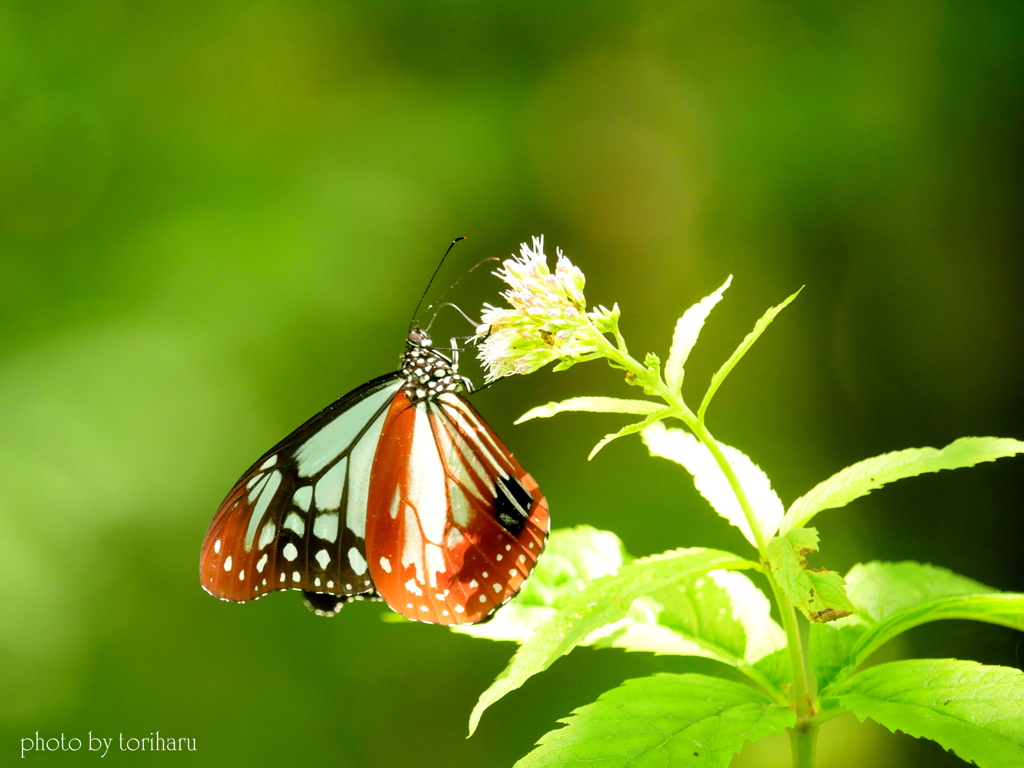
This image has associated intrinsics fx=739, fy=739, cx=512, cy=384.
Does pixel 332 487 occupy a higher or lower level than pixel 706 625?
higher

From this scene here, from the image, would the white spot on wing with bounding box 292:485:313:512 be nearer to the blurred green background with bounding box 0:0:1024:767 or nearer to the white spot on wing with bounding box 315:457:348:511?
the white spot on wing with bounding box 315:457:348:511

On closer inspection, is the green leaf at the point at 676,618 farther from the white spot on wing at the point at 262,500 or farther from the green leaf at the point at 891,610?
the white spot on wing at the point at 262,500

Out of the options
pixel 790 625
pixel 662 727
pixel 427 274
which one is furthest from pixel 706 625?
pixel 427 274

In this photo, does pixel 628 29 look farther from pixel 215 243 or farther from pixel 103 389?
pixel 103 389

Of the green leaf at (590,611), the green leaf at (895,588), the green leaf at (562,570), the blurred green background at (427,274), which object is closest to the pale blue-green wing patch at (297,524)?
the green leaf at (562,570)

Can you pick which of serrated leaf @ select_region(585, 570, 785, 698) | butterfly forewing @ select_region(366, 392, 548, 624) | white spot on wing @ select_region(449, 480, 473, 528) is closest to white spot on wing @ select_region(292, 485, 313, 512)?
butterfly forewing @ select_region(366, 392, 548, 624)

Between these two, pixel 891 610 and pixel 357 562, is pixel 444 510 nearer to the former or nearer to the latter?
pixel 357 562
